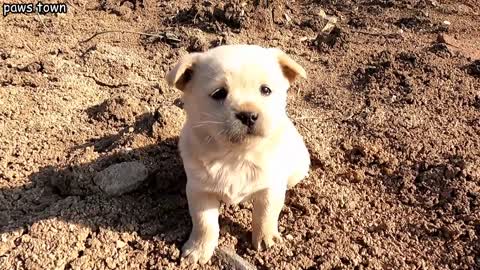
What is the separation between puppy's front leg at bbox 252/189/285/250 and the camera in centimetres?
310

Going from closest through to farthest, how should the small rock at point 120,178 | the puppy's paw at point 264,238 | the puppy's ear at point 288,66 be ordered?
the puppy's ear at point 288,66 < the puppy's paw at point 264,238 < the small rock at point 120,178

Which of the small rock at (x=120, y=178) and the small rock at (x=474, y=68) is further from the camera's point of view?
the small rock at (x=474, y=68)

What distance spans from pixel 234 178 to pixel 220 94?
50 cm

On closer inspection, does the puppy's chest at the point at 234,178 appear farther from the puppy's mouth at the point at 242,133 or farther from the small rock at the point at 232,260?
the small rock at the point at 232,260

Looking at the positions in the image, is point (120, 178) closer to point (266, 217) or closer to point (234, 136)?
point (266, 217)

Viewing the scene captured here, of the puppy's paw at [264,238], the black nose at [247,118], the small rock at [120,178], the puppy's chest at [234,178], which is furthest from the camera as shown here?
the small rock at [120,178]

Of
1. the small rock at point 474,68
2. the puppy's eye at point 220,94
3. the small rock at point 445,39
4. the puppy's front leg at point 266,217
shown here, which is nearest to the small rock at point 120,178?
the puppy's front leg at point 266,217

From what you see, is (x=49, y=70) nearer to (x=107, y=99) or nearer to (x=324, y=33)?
(x=107, y=99)

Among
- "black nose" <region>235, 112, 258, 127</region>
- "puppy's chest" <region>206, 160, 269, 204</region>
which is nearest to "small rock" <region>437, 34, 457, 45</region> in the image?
"puppy's chest" <region>206, 160, 269, 204</region>

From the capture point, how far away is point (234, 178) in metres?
2.97

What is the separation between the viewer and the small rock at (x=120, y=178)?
3.60 meters

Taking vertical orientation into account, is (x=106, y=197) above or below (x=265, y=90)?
below

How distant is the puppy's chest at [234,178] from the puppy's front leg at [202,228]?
0.40 ft

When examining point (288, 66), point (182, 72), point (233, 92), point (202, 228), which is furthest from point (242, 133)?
point (202, 228)
